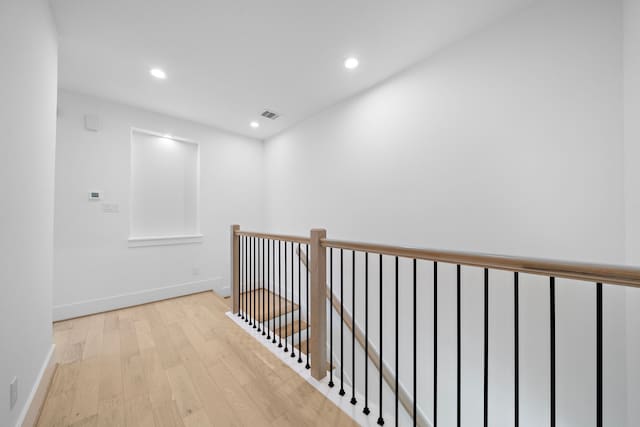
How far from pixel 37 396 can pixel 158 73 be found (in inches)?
105

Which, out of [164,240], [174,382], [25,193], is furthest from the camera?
[164,240]

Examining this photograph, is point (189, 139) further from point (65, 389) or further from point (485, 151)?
point (485, 151)

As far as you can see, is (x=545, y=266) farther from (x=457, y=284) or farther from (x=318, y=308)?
(x=318, y=308)

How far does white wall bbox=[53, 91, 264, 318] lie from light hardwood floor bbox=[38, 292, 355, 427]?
52cm

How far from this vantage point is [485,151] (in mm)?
1870

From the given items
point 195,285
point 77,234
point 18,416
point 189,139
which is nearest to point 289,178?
point 189,139

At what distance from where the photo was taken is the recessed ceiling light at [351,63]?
2.24m

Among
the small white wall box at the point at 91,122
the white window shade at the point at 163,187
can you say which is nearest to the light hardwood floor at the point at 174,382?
the white window shade at the point at 163,187

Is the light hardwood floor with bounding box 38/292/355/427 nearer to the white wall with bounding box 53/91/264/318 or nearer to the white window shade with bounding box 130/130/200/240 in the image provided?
the white wall with bounding box 53/91/264/318

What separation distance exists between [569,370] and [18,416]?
9.95 ft

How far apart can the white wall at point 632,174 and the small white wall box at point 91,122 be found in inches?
179

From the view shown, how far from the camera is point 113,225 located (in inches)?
117

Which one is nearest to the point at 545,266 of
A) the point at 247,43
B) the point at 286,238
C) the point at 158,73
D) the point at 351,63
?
the point at 286,238

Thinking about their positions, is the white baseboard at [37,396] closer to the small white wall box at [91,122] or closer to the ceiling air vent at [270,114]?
the small white wall box at [91,122]
